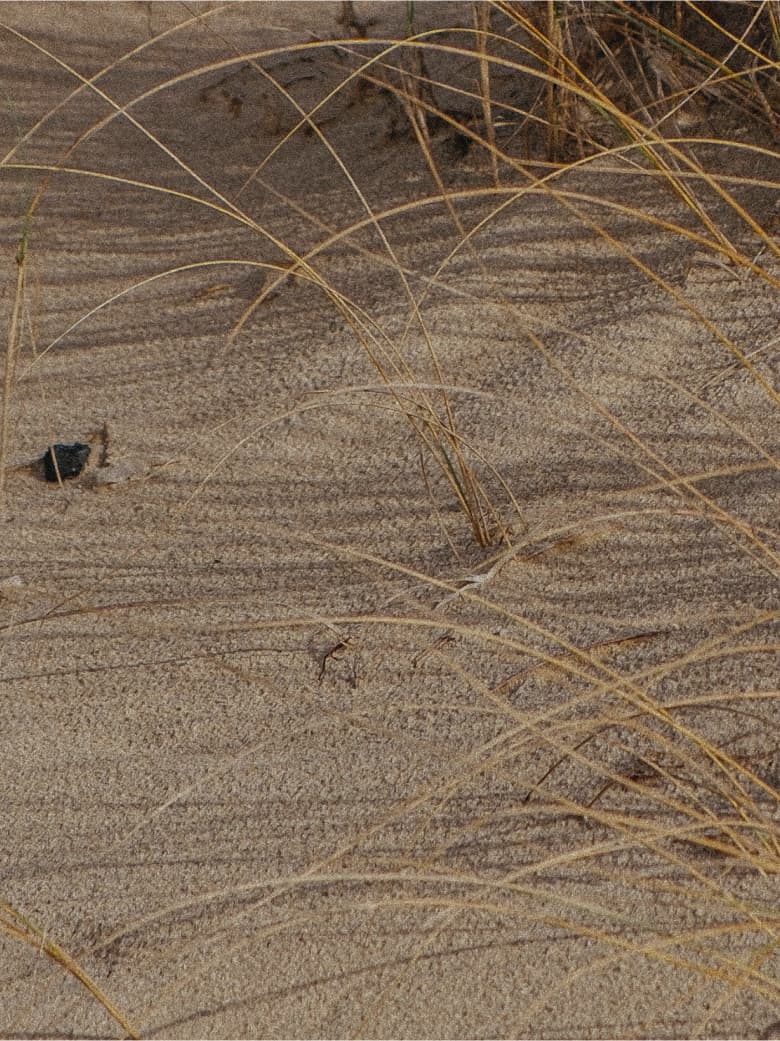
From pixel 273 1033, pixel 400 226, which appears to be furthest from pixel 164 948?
pixel 400 226

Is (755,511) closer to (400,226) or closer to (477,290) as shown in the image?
(477,290)

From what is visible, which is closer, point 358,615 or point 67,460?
point 358,615

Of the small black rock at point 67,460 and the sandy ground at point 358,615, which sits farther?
the small black rock at point 67,460

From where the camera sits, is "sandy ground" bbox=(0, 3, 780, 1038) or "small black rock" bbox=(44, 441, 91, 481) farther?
"small black rock" bbox=(44, 441, 91, 481)
